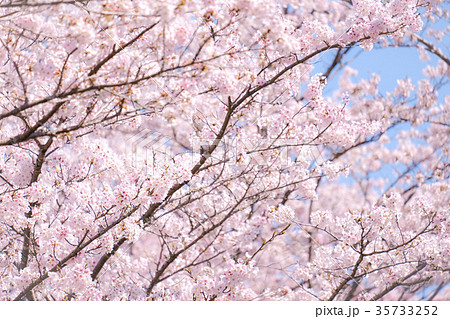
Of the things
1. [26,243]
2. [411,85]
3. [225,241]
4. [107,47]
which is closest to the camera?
[107,47]

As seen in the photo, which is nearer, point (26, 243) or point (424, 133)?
point (26, 243)

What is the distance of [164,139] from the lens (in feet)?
21.9

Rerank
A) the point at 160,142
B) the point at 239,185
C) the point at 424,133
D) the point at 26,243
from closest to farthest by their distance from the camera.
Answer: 1. the point at 26,243
2. the point at 160,142
3. the point at 239,185
4. the point at 424,133

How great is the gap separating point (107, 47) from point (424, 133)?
31.5ft

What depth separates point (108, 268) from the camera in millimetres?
6297

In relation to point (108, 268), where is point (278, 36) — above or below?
above

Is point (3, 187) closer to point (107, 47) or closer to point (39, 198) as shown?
point (39, 198)

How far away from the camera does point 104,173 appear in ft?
18.2

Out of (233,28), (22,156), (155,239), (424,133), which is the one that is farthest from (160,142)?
(424,133)

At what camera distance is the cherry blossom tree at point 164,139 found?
370 centimetres

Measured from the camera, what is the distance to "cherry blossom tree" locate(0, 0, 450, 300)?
3.70m

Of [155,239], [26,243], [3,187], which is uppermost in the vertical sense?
[155,239]

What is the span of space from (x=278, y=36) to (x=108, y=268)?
393 centimetres

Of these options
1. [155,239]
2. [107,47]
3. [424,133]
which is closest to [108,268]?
[107,47]
